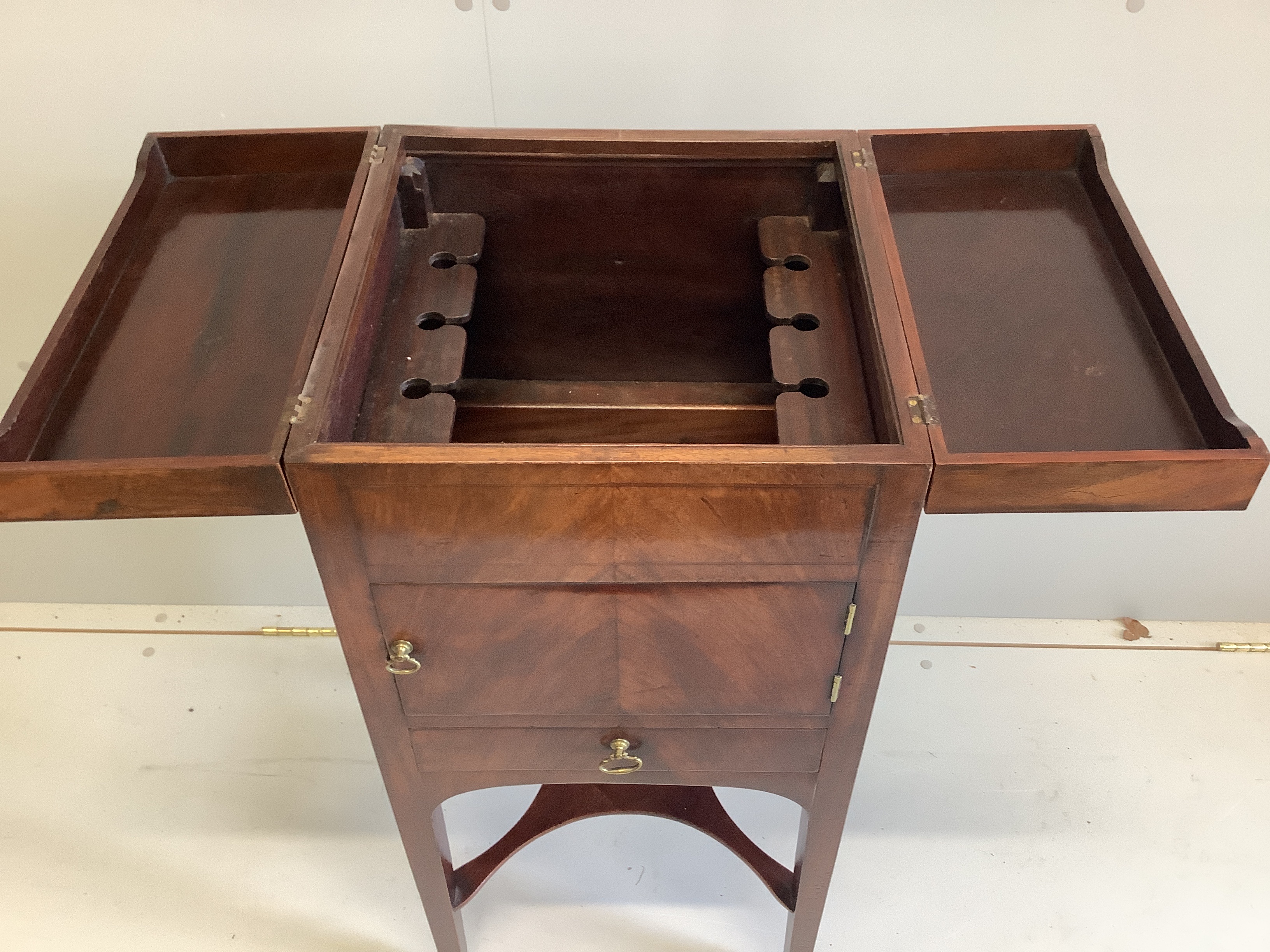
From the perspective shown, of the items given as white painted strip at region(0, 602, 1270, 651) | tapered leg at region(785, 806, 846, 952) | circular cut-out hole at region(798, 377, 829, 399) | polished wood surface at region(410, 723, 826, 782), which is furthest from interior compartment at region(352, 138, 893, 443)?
white painted strip at region(0, 602, 1270, 651)

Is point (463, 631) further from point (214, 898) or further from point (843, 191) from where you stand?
point (214, 898)

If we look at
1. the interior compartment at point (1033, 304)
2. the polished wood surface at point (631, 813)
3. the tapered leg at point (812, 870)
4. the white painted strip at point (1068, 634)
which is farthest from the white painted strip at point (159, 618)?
the interior compartment at point (1033, 304)

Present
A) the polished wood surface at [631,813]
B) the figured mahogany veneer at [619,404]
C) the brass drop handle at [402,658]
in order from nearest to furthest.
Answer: the figured mahogany veneer at [619,404]
the brass drop handle at [402,658]
the polished wood surface at [631,813]

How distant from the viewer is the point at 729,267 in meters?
1.05

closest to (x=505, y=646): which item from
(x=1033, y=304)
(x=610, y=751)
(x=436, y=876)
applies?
(x=610, y=751)

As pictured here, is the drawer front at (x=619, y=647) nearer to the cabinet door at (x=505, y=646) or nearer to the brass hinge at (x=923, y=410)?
the cabinet door at (x=505, y=646)

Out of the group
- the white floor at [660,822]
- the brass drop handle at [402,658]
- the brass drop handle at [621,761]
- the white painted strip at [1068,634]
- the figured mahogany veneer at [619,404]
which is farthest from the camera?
the white painted strip at [1068,634]

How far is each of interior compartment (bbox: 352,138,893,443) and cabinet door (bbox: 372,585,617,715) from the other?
14 centimetres

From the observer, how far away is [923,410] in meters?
0.71

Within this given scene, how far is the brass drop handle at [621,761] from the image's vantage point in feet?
3.00

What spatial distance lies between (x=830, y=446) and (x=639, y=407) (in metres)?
0.46

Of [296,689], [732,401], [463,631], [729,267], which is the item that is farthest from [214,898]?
[729,267]

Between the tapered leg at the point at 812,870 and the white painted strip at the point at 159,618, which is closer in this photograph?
the tapered leg at the point at 812,870

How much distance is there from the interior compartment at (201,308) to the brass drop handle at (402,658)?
192 millimetres
